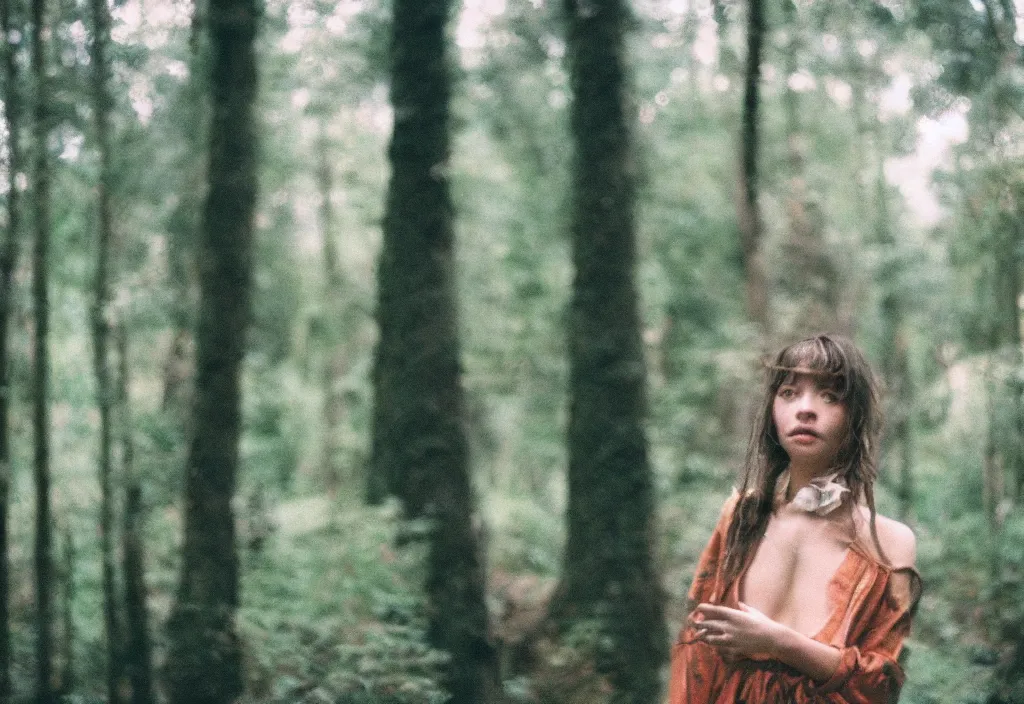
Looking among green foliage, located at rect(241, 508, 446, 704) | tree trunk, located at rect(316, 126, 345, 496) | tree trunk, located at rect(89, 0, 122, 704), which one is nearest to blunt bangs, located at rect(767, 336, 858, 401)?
green foliage, located at rect(241, 508, 446, 704)

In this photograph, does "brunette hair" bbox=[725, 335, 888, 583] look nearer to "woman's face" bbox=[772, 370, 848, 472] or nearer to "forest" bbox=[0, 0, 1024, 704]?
"woman's face" bbox=[772, 370, 848, 472]

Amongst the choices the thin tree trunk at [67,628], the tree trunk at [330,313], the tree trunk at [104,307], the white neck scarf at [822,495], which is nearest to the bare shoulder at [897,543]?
the white neck scarf at [822,495]

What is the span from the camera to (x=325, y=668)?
6555mm

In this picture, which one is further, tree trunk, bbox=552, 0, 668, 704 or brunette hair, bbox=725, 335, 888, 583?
tree trunk, bbox=552, 0, 668, 704

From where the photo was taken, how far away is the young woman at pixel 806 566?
2436 mm

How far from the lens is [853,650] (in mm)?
2422

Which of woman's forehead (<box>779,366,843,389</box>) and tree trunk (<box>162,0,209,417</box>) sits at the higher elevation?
tree trunk (<box>162,0,209,417</box>)

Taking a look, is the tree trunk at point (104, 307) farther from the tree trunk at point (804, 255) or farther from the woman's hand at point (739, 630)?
the tree trunk at point (804, 255)

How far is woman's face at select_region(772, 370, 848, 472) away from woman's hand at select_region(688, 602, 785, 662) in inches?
19.1

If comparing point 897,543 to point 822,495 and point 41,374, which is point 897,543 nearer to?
point 822,495

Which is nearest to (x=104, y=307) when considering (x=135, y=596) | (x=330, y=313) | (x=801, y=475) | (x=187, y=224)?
(x=135, y=596)

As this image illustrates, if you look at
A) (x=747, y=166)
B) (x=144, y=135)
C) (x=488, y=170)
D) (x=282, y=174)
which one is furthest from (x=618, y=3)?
(x=488, y=170)

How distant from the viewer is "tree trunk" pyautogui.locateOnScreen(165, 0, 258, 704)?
657 cm

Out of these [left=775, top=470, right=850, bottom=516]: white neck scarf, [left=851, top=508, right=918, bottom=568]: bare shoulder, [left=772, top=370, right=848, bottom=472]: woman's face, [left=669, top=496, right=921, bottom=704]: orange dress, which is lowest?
[left=669, top=496, right=921, bottom=704]: orange dress
